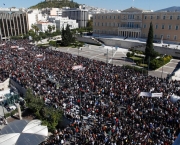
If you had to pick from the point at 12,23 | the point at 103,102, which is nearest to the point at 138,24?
the point at 103,102

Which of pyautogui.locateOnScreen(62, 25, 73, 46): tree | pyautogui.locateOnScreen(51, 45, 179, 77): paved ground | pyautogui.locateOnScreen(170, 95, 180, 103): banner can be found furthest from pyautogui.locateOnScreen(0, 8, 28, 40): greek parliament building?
pyautogui.locateOnScreen(170, 95, 180, 103): banner

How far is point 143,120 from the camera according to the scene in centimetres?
1524

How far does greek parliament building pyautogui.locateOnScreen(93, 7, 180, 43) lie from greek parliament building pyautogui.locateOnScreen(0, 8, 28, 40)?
32194 mm

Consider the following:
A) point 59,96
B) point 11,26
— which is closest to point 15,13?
point 11,26

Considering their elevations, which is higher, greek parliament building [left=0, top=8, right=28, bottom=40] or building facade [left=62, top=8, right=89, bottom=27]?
building facade [left=62, top=8, right=89, bottom=27]

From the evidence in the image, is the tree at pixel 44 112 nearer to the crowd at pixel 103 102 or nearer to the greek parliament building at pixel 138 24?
the crowd at pixel 103 102

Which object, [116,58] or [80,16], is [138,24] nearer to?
[116,58]

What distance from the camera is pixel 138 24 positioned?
2142 inches

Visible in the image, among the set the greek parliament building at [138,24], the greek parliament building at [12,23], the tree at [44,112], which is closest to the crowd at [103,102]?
the tree at [44,112]

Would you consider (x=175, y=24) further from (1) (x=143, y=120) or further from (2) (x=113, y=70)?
(1) (x=143, y=120)

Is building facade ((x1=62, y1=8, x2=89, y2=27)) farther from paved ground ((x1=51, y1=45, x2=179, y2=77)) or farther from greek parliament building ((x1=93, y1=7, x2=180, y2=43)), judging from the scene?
paved ground ((x1=51, y1=45, x2=179, y2=77))

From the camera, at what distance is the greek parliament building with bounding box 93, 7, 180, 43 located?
4762cm

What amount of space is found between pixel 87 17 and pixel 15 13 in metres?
44.9

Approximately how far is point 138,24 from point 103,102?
1643 inches
